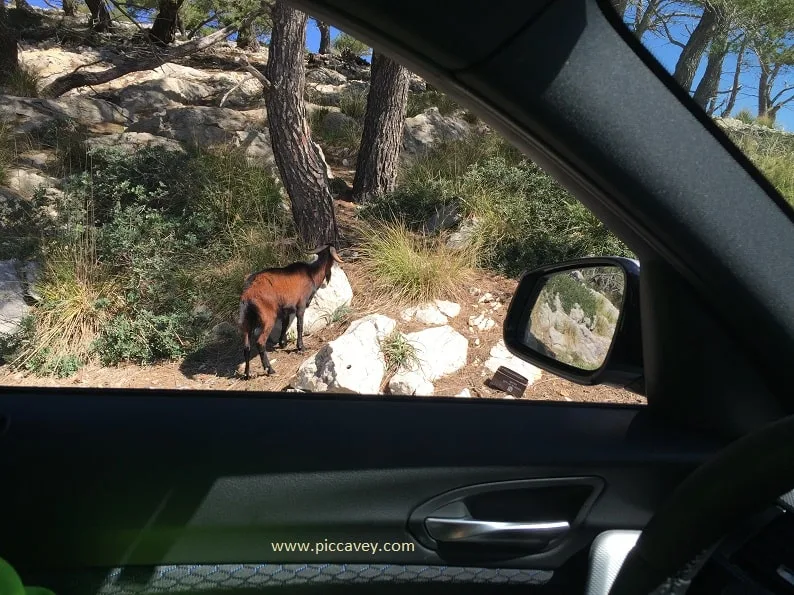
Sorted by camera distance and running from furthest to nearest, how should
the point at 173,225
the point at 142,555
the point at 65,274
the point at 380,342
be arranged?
the point at 173,225, the point at 65,274, the point at 380,342, the point at 142,555

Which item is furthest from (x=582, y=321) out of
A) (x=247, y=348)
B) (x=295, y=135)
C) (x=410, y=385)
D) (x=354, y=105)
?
(x=354, y=105)

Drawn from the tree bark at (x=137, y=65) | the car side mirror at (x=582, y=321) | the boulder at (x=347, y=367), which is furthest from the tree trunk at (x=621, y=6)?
the tree bark at (x=137, y=65)

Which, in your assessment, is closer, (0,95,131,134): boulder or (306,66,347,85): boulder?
(0,95,131,134): boulder

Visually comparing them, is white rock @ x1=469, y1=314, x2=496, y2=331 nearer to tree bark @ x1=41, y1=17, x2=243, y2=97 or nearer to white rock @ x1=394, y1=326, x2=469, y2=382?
white rock @ x1=394, y1=326, x2=469, y2=382

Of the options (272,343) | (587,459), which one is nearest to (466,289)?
(272,343)

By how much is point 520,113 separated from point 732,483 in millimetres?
699

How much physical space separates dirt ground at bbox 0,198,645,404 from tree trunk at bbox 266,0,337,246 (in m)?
0.82

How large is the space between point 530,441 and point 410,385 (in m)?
3.59

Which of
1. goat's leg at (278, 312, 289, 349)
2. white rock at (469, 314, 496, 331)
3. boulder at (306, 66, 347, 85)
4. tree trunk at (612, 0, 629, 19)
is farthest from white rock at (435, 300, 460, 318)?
boulder at (306, 66, 347, 85)

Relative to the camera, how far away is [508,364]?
559 cm

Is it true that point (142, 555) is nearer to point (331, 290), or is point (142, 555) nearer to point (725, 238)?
point (725, 238)

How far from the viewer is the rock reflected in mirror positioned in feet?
6.58

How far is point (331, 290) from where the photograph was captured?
260 inches

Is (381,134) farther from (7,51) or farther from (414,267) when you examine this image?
(7,51)
